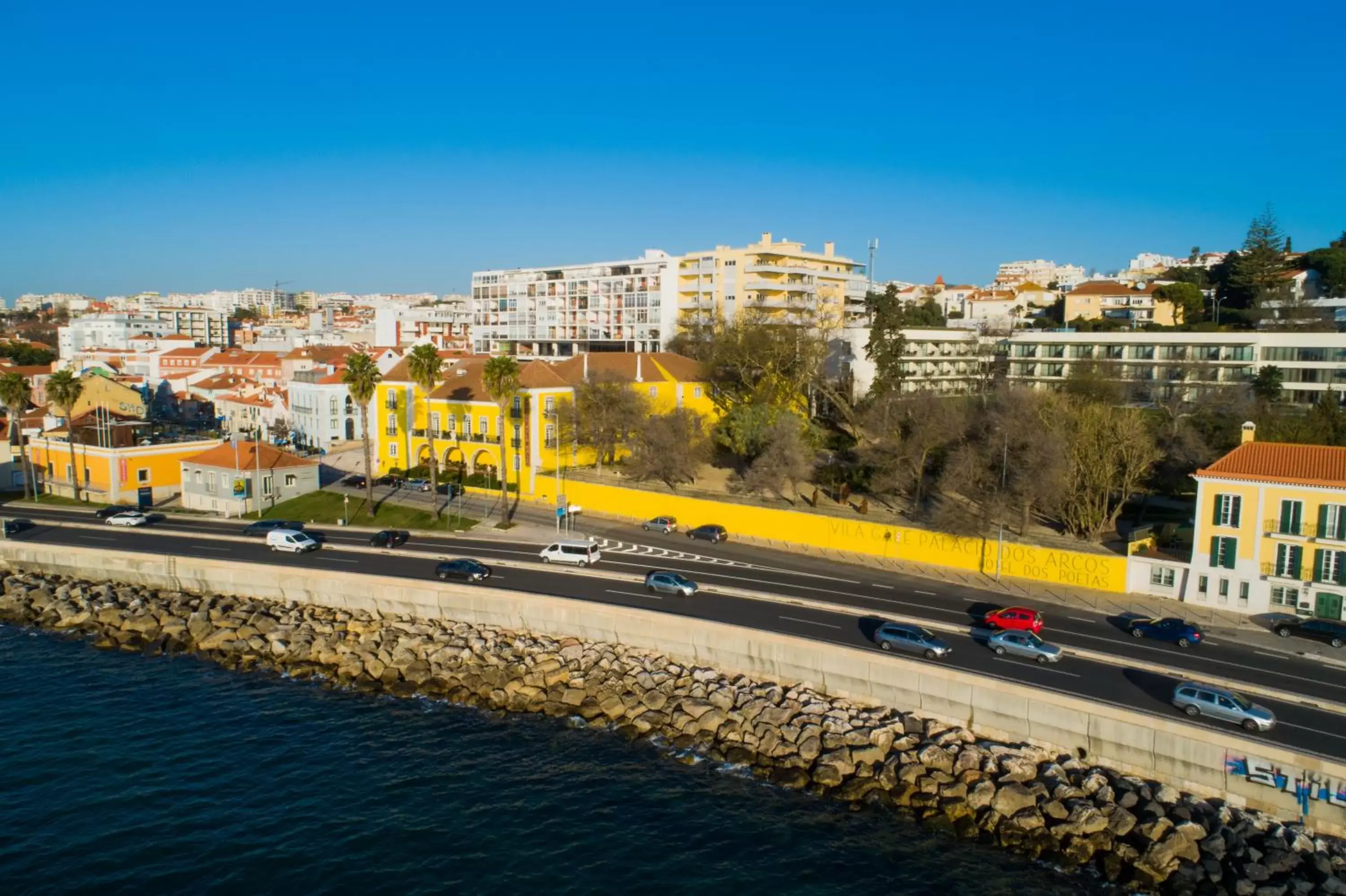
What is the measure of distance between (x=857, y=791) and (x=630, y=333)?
89173 millimetres

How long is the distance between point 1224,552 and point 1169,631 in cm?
653

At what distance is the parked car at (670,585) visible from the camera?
1580 inches

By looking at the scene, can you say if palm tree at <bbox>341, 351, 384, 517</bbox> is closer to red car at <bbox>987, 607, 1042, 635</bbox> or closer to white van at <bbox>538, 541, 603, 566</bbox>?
white van at <bbox>538, 541, 603, 566</bbox>

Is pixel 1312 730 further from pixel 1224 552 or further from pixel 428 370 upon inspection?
pixel 428 370

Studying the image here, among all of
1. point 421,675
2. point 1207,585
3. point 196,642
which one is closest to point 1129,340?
point 1207,585

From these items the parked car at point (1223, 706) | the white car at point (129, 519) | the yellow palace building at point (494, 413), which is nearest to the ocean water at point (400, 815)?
the parked car at point (1223, 706)

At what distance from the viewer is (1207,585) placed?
125ft

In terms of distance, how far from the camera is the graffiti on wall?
2389 cm

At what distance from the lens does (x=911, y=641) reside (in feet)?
107

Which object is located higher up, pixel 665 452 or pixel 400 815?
pixel 665 452

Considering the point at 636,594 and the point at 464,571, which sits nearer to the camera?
the point at 636,594

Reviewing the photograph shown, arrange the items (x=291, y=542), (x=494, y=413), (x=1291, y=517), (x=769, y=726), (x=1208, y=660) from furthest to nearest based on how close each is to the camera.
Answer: (x=494, y=413), (x=291, y=542), (x=1291, y=517), (x=1208, y=660), (x=769, y=726)

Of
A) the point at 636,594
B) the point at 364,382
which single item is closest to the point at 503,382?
the point at 364,382

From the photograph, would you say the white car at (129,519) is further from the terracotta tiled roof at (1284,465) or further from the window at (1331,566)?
the window at (1331,566)
